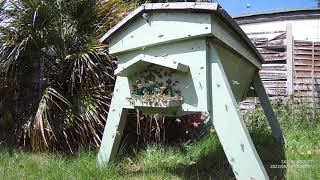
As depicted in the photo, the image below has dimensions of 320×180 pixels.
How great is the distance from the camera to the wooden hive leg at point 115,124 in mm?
4551

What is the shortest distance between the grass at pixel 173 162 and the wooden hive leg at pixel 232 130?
0.87m

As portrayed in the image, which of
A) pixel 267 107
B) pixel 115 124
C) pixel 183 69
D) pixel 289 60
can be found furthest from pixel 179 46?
pixel 289 60

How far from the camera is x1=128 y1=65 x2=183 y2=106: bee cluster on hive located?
13.3 feet

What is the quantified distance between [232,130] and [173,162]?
1663mm

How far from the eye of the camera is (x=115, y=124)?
15.1 ft

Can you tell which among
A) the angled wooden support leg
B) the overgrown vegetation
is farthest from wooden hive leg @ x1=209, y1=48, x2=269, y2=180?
the angled wooden support leg

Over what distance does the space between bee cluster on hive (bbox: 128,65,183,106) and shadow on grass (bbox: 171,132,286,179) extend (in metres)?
1.04

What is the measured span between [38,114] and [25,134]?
44 cm

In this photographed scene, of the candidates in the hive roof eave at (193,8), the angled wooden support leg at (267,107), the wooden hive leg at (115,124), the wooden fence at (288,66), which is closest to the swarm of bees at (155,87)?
the wooden hive leg at (115,124)

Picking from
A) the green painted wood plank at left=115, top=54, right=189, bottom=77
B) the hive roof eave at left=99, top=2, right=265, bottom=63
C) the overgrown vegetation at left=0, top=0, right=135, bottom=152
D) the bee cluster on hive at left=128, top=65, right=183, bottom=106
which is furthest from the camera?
the overgrown vegetation at left=0, top=0, right=135, bottom=152

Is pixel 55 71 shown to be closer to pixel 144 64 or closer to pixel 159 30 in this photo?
pixel 144 64

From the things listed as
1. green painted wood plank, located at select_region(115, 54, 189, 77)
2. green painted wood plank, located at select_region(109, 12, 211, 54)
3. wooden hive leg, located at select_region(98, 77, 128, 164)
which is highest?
green painted wood plank, located at select_region(109, 12, 211, 54)

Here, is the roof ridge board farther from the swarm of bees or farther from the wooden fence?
the wooden fence

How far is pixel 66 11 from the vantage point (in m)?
6.12
